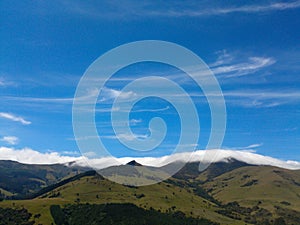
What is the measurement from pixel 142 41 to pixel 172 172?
7049mm

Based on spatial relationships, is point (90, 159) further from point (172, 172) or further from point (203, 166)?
point (203, 166)

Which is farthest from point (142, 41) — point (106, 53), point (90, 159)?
point (90, 159)

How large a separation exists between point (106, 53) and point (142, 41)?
2084mm

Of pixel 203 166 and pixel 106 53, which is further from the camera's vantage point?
pixel 203 166

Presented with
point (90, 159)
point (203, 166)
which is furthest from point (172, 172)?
point (90, 159)

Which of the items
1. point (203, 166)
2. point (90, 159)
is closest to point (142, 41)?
point (90, 159)

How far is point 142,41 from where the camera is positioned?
18.0 m

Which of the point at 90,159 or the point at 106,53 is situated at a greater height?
the point at 106,53

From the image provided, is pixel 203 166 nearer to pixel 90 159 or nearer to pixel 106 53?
pixel 90 159

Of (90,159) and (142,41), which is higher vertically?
(142,41)

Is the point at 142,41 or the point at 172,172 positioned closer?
the point at 142,41

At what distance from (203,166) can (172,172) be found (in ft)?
6.38

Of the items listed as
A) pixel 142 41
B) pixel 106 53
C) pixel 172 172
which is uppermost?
pixel 142 41

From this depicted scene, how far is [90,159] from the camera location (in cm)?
1778
